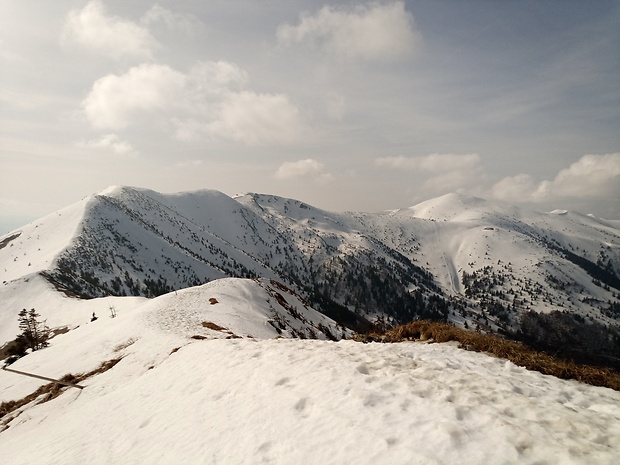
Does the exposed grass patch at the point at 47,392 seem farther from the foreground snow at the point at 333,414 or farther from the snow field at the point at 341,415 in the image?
the snow field at the point at 341,415

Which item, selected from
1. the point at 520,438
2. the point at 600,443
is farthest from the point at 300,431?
the point at 600,443

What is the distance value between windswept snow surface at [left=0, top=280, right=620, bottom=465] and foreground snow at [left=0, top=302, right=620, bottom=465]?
36mm

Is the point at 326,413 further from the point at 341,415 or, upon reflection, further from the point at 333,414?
the point at 341,415

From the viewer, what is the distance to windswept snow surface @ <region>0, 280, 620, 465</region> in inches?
256

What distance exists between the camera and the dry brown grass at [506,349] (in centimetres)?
1001

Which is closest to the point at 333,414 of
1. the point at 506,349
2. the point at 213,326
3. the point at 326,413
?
the point at 326,413

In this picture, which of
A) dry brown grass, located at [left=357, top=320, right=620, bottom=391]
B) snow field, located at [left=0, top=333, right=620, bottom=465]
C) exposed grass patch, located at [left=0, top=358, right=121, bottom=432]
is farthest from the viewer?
exposed grass patch, located at [left=0, top=358, right=121, bottom=432]

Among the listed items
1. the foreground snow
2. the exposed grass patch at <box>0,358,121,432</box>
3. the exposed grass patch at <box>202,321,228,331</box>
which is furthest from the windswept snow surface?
the exposed grass patch at <box>202,321,228,331</box>

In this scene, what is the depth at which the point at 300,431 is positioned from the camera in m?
7.96

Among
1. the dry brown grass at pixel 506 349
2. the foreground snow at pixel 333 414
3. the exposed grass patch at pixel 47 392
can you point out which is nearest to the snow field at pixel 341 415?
the foreground snow at pixel 333 414

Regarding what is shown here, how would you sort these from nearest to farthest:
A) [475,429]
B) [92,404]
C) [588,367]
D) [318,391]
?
[475,429]
[318,391]
[588,367]
[92,404]

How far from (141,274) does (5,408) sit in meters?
185

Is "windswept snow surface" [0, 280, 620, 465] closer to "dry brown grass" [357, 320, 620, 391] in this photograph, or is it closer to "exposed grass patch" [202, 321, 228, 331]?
"dry brown grass" [357, 320, 620, 391]

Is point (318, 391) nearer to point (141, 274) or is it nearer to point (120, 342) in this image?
point (120, 342)
